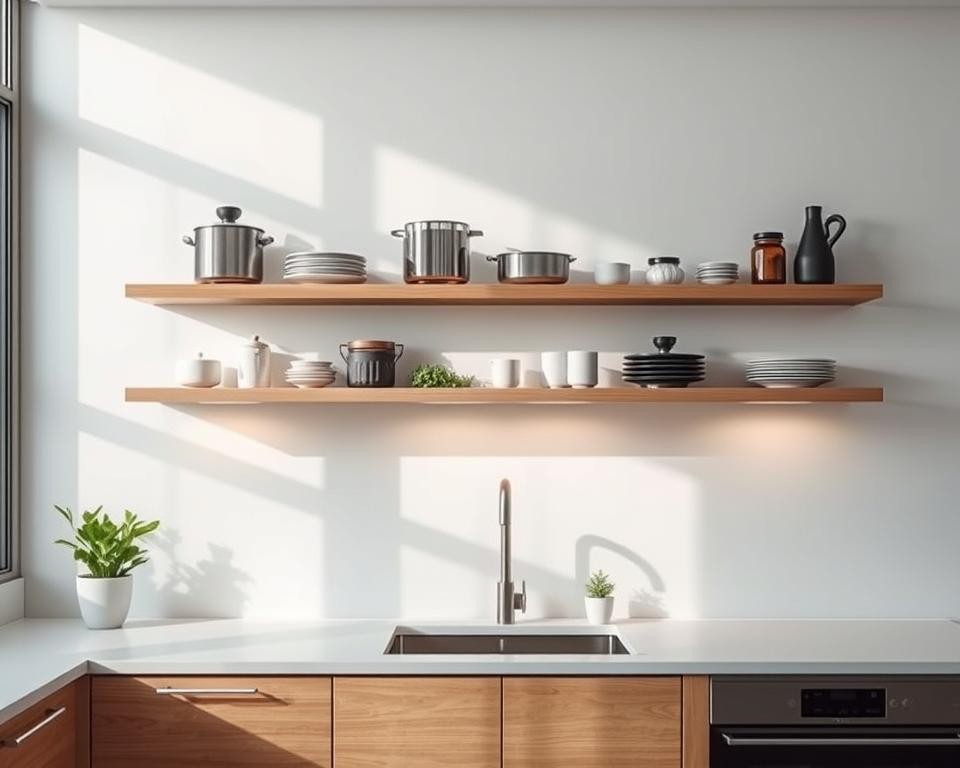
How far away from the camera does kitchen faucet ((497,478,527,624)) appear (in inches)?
119

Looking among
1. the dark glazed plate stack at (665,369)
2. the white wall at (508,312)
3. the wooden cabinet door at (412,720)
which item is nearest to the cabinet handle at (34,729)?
the wooden cabinet door at (412,720)

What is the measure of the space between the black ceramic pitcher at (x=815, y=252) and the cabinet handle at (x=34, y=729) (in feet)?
7.56

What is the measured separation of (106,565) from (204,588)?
1.03ft

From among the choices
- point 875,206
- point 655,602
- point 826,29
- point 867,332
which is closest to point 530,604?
point 655,602

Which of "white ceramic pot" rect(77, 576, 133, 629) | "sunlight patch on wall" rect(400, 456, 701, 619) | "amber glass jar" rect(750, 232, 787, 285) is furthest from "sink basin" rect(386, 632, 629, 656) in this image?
"amber glass jar" rect(750, 232, 787, 285)

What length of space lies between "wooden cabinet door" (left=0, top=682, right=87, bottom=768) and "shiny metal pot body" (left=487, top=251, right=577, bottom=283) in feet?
5.19

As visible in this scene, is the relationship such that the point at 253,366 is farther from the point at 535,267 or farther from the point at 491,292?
the point at 535,267

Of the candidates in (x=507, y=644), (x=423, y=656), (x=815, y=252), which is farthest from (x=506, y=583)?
(x=815, y=252)

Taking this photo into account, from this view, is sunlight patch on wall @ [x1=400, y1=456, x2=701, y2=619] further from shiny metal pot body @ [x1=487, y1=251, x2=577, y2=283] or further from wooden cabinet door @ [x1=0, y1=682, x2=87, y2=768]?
wooden cabinet door @ [x1=0, y1=682, x2=87, y2=768]

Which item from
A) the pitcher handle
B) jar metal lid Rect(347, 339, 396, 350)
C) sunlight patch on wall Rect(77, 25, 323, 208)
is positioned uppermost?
sunlight patch on wall Rect(77, 25, 323, 208)

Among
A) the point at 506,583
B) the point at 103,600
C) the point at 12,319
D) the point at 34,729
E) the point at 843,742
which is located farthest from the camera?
the point at 12,319

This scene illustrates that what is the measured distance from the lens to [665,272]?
3.00 metres

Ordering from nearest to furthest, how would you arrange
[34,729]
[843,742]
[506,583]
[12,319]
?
[34,729] → [843,742] → [506,583] → [12,319]

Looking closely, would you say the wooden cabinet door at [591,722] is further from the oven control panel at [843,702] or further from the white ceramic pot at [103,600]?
the white ceramic pot at [103,600]
